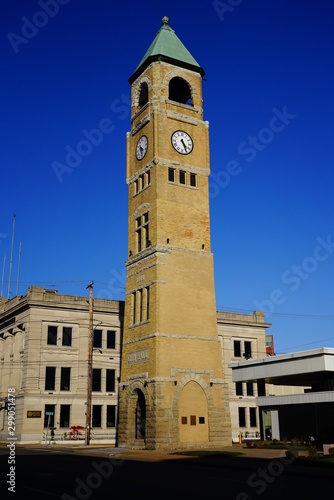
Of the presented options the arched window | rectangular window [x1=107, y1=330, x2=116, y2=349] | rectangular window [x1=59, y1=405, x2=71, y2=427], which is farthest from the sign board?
the arched window

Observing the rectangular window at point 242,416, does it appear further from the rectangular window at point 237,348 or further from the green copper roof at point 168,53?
the green copper roof at point 168,53

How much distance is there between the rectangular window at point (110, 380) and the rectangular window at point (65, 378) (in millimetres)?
4590

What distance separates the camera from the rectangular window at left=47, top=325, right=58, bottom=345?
5775 cm

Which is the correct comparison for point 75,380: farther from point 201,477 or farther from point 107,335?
point 201,477

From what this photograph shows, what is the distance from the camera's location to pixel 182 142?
162 feet

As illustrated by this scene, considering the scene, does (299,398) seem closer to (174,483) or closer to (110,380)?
(174,483)

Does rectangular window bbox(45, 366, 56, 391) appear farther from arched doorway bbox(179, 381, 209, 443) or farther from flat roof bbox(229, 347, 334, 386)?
flat roof bbox(229, 347, 334, 386)

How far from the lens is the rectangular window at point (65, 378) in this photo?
5675 centimetres

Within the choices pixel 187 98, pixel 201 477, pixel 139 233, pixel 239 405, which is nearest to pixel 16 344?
pixel 139 233

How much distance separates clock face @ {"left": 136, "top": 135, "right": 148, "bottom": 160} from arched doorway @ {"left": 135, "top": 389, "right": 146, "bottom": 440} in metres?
21.5

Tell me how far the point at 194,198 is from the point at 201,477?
30954mm

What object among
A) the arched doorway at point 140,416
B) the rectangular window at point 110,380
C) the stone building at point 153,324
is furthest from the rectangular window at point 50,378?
the arched doorway at point 140,416

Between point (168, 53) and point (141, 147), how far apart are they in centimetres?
939

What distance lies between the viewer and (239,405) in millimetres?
64188
